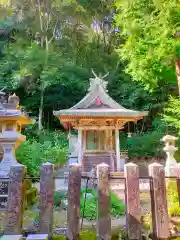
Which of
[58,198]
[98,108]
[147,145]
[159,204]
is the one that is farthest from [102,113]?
[159,204]

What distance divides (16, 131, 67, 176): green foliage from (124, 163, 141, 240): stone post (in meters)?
8.15

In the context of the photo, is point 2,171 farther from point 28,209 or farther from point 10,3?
point 10,3

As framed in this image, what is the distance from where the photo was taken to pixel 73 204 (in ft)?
9.63

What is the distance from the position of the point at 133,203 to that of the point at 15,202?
1.35m

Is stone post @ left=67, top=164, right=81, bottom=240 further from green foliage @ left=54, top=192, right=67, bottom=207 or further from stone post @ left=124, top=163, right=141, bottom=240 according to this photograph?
green foliage @ left=54, top=192, right=67, bottom=207

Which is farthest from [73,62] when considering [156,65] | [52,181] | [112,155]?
[52,181]

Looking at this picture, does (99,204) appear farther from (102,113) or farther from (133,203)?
(102,113)

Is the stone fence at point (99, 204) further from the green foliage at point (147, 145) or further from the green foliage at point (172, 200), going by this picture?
the green foliage at point (147, 145)

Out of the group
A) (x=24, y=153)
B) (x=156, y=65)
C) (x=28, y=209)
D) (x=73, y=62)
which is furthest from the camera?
(x=73, y=62)

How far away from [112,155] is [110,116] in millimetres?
2178

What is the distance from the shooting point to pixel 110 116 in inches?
511

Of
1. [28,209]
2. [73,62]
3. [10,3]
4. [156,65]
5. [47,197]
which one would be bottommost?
[28,209]

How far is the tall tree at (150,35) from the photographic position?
7.75 meters

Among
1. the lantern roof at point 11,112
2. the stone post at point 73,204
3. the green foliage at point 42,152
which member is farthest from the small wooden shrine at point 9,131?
the stone post at point 73,204
